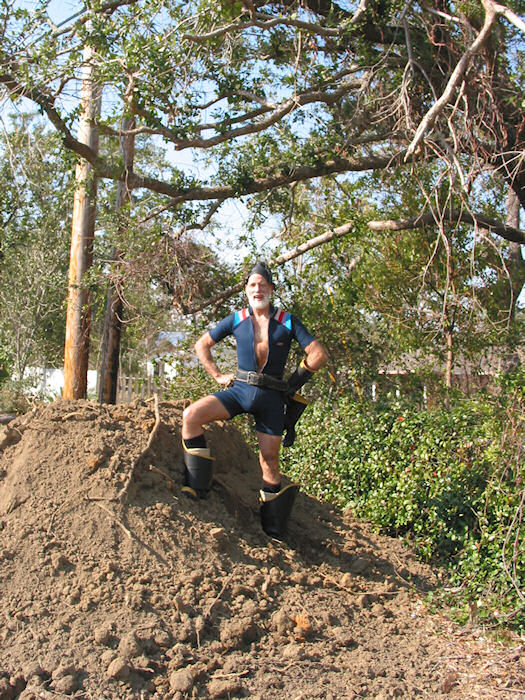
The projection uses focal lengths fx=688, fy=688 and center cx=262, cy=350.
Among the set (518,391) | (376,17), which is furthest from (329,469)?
(376,17)

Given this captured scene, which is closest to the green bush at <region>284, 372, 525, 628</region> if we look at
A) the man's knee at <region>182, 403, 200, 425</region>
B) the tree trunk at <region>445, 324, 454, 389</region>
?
the man's knee at <region>182, 403, 200, 425</region>

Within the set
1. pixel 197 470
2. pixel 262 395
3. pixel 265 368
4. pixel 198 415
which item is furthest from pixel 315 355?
pixel 197 470

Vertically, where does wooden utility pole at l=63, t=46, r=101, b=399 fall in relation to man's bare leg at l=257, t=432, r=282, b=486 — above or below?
above

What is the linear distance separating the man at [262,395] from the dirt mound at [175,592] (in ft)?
0.74

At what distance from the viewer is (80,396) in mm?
8906

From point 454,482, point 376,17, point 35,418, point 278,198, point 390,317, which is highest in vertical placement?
point 376,17

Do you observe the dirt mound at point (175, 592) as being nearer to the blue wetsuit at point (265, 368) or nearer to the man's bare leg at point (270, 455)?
the man's bare leg at point (270, 455)

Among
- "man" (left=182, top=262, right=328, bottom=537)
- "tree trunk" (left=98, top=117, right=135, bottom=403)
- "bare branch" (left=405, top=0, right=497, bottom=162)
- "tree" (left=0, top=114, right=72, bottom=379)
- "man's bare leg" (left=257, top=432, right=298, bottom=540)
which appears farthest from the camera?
"tree" (left=0, top=114, right=72, bottom=379)

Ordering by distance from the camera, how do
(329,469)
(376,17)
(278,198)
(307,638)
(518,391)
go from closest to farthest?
(307,638) < (518,391) < (329,469) < (376,17) < (278,198)

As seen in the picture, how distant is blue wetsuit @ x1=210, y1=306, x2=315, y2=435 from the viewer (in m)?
5.05

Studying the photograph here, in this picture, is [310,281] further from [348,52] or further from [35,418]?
[35,418]

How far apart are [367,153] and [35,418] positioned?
7.10 metres

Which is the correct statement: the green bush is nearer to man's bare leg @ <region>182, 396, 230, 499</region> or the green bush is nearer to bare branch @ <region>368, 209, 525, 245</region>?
man's bare leg @ <region>182, 396, 230, 499</region>

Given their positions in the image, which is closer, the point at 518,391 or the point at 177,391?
the point at 518,391
